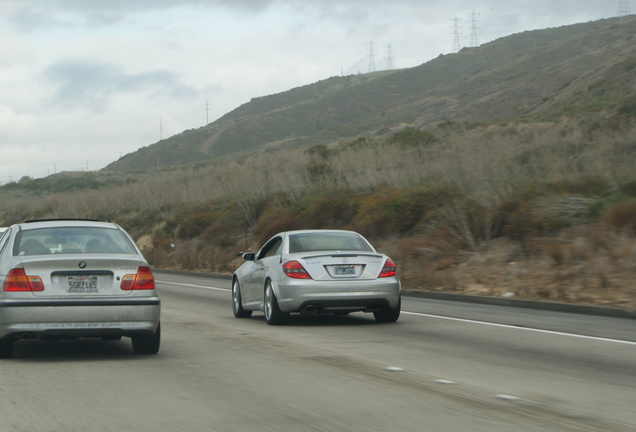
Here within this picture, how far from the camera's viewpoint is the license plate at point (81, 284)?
32.2ft

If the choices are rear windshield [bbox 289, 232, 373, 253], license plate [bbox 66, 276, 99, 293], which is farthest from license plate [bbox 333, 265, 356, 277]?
license plate [bbox 66, 276, 99, 293]

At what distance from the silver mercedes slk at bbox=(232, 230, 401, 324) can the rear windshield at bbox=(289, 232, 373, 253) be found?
17 millimetres

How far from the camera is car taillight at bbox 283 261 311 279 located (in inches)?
550

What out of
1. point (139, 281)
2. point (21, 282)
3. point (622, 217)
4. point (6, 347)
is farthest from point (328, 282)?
point (622, 217)

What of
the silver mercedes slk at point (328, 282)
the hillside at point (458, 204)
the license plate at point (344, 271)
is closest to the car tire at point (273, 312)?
the silver mercedes slk at point (328, 282)

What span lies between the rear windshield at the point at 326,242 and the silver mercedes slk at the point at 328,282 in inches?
0.7

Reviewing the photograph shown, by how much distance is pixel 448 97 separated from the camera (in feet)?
435

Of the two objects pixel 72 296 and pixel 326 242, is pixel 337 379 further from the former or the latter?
Result: pixel 326 242

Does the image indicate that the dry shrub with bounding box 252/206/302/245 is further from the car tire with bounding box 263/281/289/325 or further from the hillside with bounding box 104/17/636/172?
the hillside with bounding box 104/17/636/172

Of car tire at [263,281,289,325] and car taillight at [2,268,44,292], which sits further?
car tire at [263,281,289,325]

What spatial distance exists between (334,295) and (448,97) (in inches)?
4800

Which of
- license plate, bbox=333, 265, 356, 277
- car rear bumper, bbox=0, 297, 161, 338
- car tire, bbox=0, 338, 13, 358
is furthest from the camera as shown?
license plate, bbox=333, 265, 356, 277

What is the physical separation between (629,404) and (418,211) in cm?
2288

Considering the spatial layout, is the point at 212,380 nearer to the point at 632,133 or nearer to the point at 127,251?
the point at 127,251
